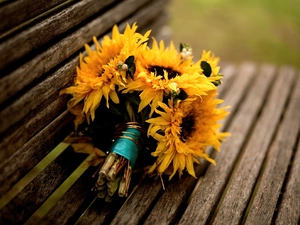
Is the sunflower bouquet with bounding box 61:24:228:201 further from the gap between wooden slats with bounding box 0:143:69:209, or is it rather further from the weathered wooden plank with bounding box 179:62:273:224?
the gap between wooden slats with bounding box 0:143:69:209

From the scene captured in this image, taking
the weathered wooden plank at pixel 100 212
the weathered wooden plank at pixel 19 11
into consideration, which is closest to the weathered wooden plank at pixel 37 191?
the weathered wooden plank at pixel 100 212

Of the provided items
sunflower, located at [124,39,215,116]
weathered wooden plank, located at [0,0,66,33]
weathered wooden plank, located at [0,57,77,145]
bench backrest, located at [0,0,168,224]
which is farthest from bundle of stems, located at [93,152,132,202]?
weathered wooden plank, located at [0,0,66,33]

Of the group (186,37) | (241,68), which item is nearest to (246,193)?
(241,68)

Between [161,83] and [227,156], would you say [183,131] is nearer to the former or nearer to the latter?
[161,83]

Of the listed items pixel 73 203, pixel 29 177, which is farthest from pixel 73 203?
pixel 29 177

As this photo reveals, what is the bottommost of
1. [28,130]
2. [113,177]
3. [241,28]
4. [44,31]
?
[241,28]

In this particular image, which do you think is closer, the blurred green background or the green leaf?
the green leaf
